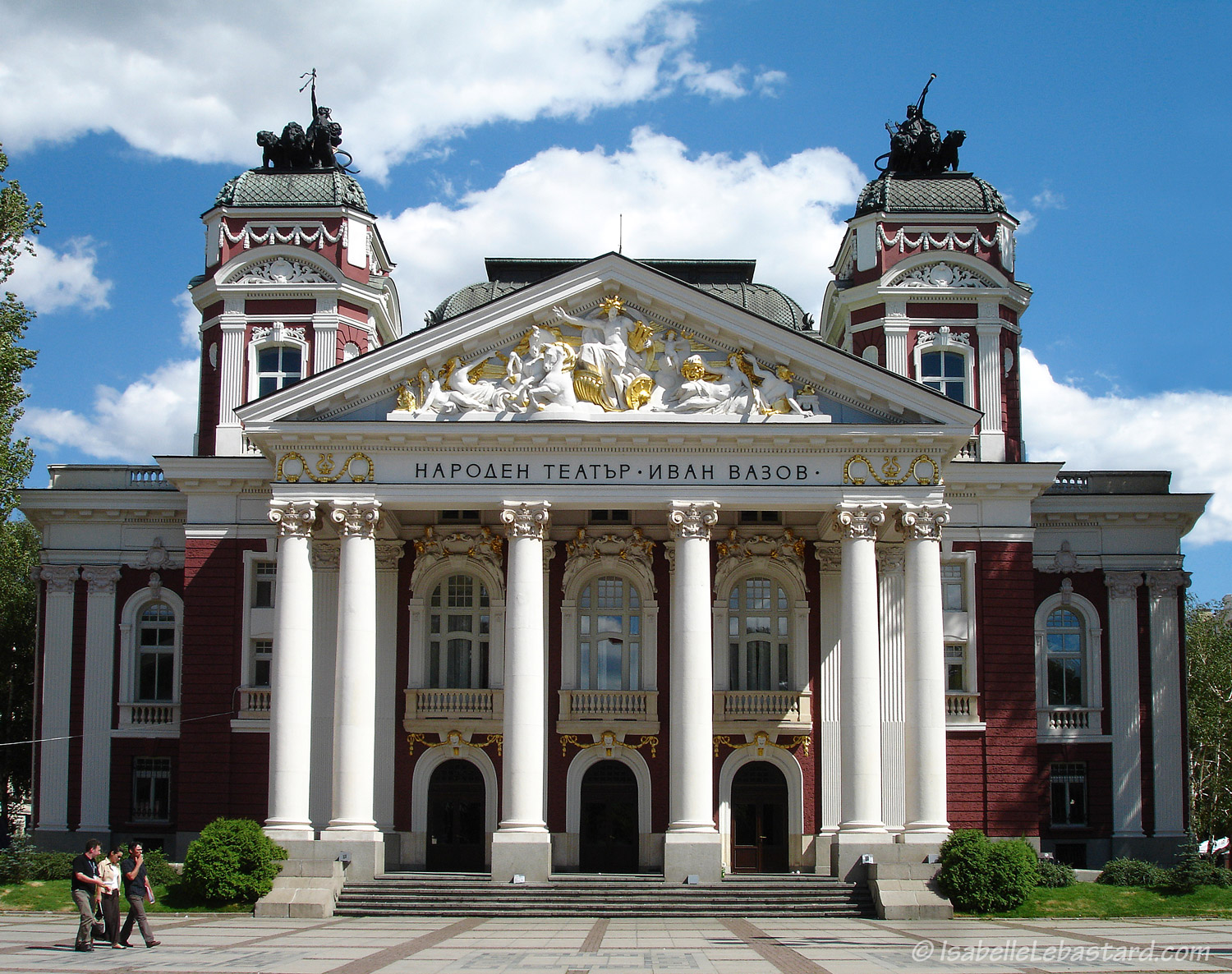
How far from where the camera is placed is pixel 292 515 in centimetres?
3525

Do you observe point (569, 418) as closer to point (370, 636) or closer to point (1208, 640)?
point (370, 636)

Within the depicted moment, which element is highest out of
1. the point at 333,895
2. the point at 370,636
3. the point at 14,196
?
the point at 14,196

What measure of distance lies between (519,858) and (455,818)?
6.34m

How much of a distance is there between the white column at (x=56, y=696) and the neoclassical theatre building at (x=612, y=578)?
12 cm

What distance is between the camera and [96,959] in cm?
2317

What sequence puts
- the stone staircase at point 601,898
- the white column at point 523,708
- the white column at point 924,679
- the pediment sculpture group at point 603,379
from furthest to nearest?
the pediment sculpture group at point 603,379 < the white column at point 924,679 < the white column at point 523,708 < the stone staircase at point 601,898

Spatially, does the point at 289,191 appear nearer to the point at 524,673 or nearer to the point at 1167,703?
the point at 524,673

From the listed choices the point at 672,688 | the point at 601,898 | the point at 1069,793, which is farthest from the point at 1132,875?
the point at 601,898

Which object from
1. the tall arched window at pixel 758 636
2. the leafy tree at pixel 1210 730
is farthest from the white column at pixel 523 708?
the leafy tree at pixel 1210 730

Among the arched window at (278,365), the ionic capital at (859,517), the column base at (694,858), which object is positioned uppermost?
the arched window at (278,365)

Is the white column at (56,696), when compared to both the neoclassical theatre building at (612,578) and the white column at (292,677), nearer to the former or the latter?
the neoclassical theatre building at (612,578)

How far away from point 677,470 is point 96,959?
18.3 metres

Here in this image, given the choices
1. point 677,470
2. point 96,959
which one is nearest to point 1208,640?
point 677,470

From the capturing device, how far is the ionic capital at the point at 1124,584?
141ft
